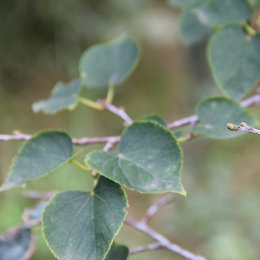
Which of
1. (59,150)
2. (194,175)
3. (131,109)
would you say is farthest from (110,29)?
(59,150)

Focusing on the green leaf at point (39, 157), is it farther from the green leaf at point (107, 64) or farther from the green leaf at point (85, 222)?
the green leaf at point (107, 64)

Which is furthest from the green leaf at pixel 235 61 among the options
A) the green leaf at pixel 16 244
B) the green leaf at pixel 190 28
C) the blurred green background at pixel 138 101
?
the blurred green background at pixel 138 101

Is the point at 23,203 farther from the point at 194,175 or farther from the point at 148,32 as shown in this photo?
the point at 148,32

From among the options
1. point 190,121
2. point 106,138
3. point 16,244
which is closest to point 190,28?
point 190,121

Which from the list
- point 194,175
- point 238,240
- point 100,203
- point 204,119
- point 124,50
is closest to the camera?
point 100,203

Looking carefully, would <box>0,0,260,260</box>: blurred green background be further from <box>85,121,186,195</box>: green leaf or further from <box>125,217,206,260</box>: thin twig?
<box>85,121,186,195</box>: green leaf
